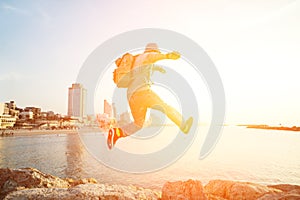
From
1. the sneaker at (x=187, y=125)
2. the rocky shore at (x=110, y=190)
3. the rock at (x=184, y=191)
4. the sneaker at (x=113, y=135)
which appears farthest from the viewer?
the rock at (x=184, y=191)

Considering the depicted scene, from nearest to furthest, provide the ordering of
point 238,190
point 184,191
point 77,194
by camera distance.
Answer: point 77,194, point 184,191, point 238,190

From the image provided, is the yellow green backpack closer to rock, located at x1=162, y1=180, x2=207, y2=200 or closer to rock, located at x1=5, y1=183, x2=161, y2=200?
rock, located at x1=5, y1=183, x2=161, y2=200

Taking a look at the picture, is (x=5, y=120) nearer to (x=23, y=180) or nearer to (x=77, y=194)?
(x=23, y=180)

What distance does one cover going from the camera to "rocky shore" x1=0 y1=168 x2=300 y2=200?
27.1ft

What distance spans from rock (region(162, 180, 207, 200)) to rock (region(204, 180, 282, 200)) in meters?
2.55

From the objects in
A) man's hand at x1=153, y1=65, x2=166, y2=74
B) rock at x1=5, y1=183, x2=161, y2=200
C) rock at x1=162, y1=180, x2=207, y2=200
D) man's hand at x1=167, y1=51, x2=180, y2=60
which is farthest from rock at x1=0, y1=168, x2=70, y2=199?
man's hand at x1=167, y1=51, x2=180, y2=60

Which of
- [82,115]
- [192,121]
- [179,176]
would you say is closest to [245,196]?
[192,121]

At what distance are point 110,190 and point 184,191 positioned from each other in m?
3.10

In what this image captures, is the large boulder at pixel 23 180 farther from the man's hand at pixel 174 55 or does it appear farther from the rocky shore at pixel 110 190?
the man's hand at pixel 174 55

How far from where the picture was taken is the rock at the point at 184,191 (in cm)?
927

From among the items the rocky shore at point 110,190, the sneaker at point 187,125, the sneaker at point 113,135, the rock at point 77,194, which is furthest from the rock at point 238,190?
the sneaker at point 113,135

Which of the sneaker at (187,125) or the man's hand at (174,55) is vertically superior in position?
the man's hand at (174,55)

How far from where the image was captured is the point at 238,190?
10836 millimetres

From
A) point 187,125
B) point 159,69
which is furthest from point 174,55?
point 187,125
